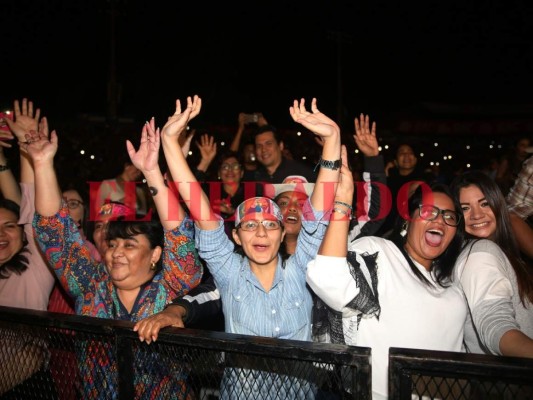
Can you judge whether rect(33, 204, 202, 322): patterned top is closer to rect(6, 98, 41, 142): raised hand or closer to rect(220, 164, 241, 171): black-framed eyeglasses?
rect(6, 98, 41, 142): raised hand

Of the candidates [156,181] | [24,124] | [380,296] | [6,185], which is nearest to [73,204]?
[6,185]

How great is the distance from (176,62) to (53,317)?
64.2ft

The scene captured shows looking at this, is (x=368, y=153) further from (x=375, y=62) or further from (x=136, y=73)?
(x=375, y=62)

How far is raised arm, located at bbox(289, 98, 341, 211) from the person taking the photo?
7.22 ft

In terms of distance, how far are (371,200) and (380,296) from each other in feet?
5.77

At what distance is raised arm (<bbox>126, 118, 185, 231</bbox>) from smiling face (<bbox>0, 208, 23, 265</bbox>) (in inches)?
44.2

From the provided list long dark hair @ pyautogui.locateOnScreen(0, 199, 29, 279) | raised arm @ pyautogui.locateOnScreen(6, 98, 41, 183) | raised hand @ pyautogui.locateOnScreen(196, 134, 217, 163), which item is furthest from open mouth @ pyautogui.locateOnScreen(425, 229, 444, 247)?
raised hand @ pyautogui.locateOnScreen(196, 134, 217, 163)

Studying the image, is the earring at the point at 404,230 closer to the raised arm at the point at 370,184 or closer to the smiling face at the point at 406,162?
the raised arm at the point at 370,184

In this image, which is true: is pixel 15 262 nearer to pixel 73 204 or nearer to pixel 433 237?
pixel 73 204

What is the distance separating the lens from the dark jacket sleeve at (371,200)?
3.73m

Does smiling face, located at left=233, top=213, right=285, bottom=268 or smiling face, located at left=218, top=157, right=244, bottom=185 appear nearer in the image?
smiling face, located at left=233, top=213, right=285, bottom=268

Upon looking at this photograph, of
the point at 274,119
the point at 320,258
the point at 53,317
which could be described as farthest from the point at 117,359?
the point at 274,119

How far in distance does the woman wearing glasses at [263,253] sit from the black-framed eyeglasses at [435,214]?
21.8 inches

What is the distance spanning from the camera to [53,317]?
6.54 ft
